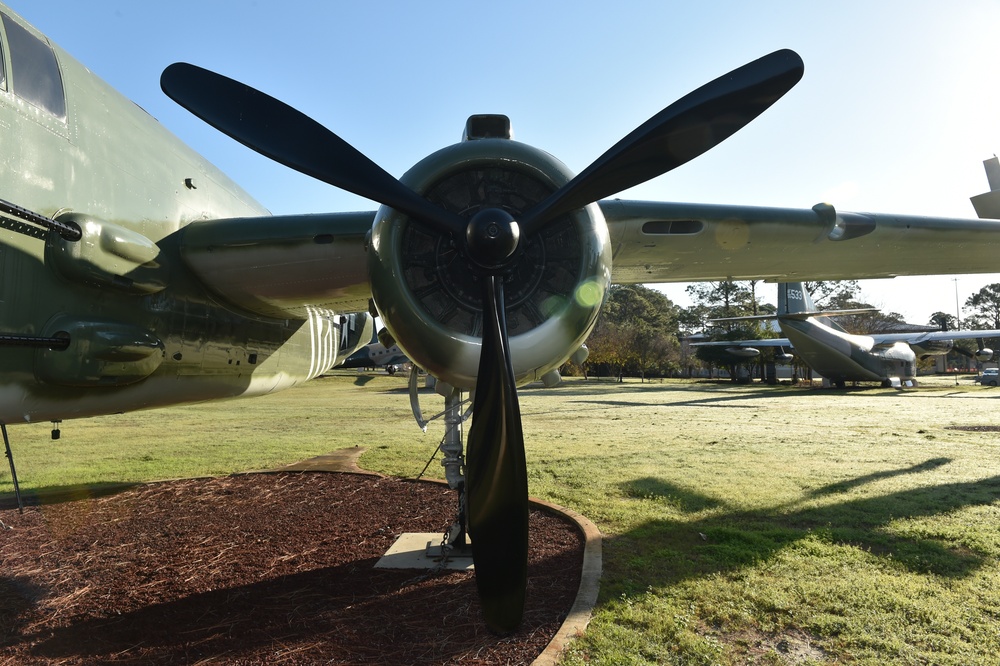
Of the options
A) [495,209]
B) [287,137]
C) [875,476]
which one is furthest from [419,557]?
[875,476]

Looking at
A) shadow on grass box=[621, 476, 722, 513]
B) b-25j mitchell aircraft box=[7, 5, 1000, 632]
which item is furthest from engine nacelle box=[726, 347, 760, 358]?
b-25j mitchell aircraft box=[7, 5, 1000, 632]

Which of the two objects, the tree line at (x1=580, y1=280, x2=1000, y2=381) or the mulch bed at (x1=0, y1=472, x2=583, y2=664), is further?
the tree line at (x1=580, y1=280, x2=1000, y2=381)

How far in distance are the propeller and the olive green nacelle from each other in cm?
102

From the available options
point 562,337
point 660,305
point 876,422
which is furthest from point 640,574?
point 660,305

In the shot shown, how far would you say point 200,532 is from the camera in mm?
5816

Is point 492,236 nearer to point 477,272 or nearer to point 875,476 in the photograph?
point 477,272

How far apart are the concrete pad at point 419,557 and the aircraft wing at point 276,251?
2409mm

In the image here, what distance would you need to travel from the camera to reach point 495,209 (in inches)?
128

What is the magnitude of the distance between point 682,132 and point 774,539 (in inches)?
151

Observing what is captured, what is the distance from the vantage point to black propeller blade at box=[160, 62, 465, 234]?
11.3ft

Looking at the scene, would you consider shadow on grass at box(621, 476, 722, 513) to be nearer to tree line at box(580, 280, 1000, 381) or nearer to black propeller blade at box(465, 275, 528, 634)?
black propeller blade at box(465, 275, 528, 634)

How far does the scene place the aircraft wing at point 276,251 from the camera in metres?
4.87

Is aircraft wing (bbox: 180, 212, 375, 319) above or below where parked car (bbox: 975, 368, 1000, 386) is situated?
above

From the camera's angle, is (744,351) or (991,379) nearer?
(991,379)
